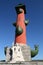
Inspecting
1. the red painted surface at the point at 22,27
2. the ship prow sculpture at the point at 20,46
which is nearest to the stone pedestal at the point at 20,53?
the ship prow sculpture at the point at 20,46

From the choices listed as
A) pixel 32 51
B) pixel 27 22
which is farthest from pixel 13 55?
pixel 27 22

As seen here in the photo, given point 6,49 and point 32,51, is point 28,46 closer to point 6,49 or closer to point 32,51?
point 32,51

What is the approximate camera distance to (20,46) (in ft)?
44.9

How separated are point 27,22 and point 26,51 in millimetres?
3042

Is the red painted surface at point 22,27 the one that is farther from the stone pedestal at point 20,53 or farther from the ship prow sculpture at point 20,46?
the stone pedestal at point 20,53

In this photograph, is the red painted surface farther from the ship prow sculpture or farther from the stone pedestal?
the stone pedestal

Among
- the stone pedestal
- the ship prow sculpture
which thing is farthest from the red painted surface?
the stone pedestal

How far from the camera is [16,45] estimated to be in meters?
13.7

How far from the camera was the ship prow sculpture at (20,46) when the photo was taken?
13.2 m

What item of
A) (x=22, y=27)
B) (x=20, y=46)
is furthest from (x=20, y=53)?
(x=22, y=27)

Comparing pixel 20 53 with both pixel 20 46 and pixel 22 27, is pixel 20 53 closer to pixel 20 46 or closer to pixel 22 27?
pixel 20 46

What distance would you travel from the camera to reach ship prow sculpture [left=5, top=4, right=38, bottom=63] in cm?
1323

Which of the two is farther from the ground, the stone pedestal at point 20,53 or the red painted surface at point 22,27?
the red painted surface at point 22,27

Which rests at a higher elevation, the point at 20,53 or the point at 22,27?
the point at 22,27
